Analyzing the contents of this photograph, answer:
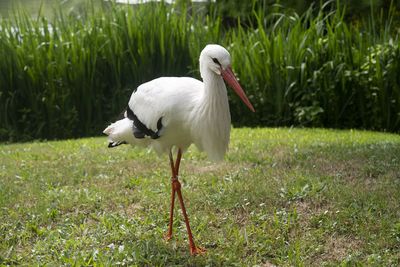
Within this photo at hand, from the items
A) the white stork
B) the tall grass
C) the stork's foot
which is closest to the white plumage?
the white stork

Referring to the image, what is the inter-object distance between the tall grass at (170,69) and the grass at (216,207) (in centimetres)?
194

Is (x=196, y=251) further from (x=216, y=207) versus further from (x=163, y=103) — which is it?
(x=163, y=103)

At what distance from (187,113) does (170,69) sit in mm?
5170

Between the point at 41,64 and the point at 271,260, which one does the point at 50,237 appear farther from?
the point at 41,64

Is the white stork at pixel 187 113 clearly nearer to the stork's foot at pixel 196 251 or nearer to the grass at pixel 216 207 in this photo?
the stork's foot at pixel 196 251

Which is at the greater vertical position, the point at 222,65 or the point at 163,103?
the point at 222,65

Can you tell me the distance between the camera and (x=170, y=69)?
925 centimetres

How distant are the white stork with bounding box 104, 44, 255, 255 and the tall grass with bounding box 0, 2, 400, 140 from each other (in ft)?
14.3

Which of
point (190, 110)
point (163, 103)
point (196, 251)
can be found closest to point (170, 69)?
point (163, 103)

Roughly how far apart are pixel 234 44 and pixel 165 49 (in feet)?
3.25

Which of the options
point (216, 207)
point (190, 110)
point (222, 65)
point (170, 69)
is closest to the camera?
point (222, 65)

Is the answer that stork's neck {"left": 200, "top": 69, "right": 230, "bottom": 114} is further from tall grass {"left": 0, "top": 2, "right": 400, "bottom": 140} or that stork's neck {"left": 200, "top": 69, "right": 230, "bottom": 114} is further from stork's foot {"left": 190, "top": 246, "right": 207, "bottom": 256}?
tall grass {"left": 0, "top": 2, "right": 400, "bottom": 140}

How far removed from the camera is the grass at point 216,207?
415cm

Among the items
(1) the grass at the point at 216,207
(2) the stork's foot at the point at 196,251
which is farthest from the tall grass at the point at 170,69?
(2) the stork's foot at the point at 196,251
